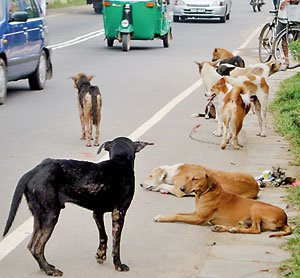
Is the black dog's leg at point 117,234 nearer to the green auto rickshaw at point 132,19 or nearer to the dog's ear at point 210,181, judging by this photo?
the dog's ear at point 210,181

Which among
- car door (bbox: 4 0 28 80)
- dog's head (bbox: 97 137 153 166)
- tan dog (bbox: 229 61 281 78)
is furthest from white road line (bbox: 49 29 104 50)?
dog's head (bbox: 97 137 153 166)

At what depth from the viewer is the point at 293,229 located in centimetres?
780

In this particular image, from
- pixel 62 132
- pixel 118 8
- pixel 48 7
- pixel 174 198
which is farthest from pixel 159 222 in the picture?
pixel 48 7

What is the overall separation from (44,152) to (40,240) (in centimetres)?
466

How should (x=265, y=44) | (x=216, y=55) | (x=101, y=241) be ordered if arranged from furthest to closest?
(x=265, y=44) → (x=216, y=55) → (x=101, y=241)

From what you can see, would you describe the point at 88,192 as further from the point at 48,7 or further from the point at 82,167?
the point at 48,7

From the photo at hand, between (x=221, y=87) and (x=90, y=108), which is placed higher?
(x=221, y=87)

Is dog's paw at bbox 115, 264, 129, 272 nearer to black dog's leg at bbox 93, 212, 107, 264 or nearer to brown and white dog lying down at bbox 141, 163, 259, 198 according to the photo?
black dog's leg at bbox 93, 212, 107, 264

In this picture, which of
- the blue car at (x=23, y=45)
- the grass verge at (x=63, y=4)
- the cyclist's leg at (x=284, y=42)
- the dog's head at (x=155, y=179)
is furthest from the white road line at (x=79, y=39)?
the dog's head at (x=155, y=179)

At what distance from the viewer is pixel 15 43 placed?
15.7m

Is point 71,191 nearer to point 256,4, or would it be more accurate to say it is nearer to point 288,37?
point 288,37

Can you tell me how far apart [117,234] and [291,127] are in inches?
257

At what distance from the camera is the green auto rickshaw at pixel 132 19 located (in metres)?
24.7

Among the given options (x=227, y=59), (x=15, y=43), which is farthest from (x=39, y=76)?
(x=227, y=59)
